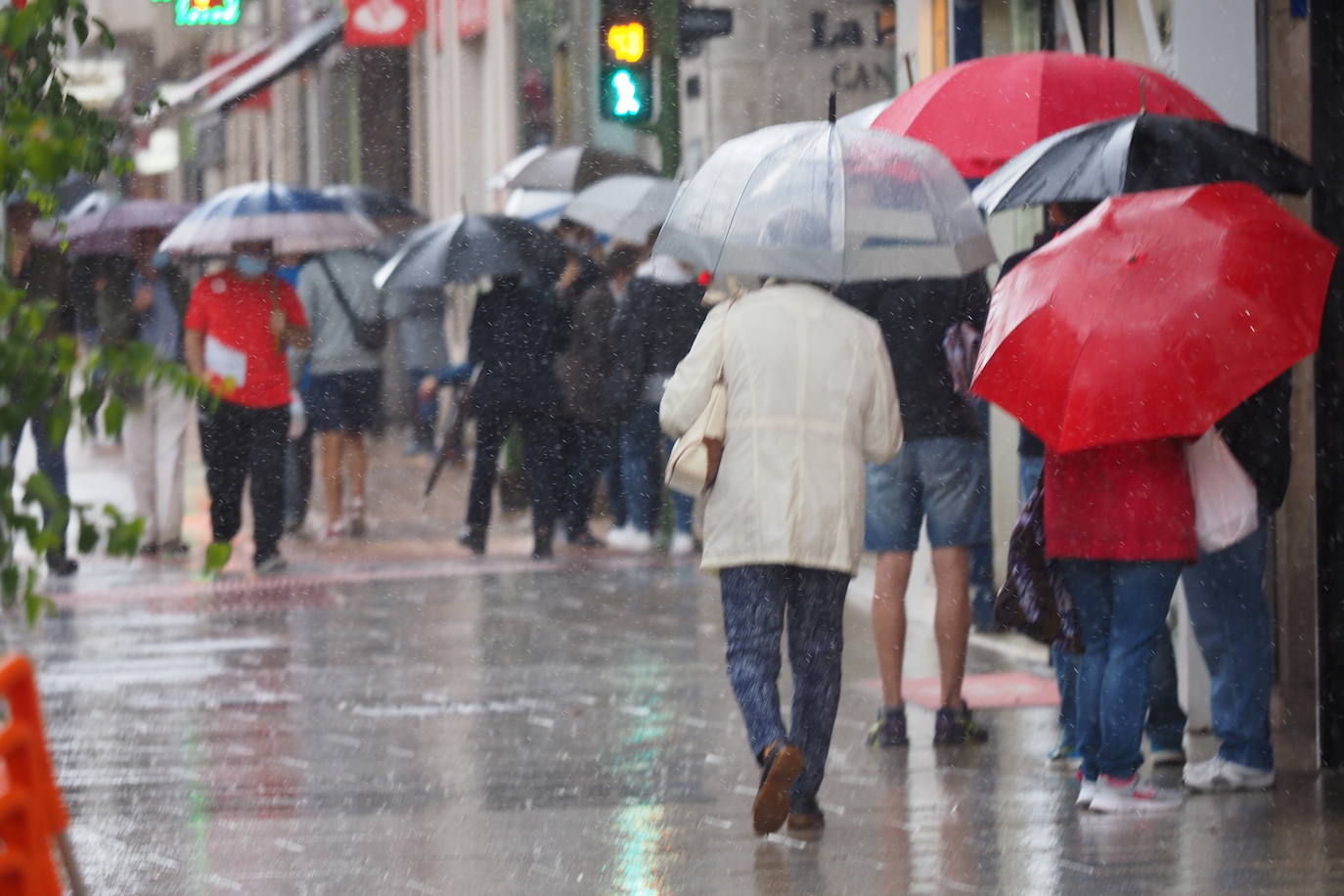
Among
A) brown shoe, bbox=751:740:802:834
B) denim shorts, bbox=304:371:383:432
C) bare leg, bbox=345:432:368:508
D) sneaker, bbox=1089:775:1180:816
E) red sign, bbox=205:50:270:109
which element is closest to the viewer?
brown shoe, bbox=751:740:802:834

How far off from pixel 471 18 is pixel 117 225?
49.7ft

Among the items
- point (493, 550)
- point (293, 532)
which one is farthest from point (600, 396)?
point (293, 532)

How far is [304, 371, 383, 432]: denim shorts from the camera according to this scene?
15.9 meters

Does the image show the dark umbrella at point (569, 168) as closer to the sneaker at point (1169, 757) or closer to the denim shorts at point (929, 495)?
the denim shorts at point (929, 495)

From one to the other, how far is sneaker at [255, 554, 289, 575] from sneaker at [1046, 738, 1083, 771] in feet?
24.1

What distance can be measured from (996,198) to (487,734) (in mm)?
2870

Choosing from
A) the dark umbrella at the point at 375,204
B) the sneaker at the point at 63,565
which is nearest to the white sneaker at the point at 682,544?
the sneaker at the point at 63,565

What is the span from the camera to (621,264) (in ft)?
50.2

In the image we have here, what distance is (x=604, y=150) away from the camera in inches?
689

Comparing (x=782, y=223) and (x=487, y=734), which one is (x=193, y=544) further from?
(x=782, y=223)

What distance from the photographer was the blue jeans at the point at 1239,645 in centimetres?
727

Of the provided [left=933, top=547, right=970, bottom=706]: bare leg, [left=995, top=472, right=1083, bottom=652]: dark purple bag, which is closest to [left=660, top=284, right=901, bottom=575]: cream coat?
[left=995, top=472, right=1083, bottom=652]: dark purple bag

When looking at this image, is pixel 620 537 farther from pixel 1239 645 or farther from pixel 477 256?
pixel 1239 645

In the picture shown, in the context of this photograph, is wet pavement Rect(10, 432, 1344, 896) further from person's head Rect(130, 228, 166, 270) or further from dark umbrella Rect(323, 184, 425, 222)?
dark umbrella Rect(323, 184, 425, 222)
